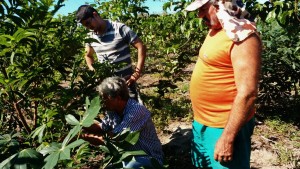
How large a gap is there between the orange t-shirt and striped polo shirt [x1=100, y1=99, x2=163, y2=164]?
17.6 inches

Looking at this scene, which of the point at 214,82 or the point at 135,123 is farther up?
the point at 214,82

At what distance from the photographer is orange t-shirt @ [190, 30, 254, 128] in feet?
5.90

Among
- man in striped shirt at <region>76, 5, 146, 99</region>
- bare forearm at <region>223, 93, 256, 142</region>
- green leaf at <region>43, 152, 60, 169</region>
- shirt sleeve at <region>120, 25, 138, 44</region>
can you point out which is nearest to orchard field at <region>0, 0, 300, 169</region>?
green leaf at <region>43, 152, 60, 169</region>

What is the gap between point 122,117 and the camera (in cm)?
243


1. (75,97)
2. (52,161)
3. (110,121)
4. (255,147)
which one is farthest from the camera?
(255,147)

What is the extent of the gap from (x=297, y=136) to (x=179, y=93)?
2329 mm

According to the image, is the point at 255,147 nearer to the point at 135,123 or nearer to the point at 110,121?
the point at 135,123

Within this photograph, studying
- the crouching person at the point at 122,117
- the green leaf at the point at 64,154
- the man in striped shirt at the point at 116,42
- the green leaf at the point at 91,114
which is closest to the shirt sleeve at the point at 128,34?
the man in striped shirt at the point at 116,42

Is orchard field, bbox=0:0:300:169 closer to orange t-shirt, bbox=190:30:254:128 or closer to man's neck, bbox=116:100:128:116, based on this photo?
man's neck, bbox=116:100:128:116

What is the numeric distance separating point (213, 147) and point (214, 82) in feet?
1.37

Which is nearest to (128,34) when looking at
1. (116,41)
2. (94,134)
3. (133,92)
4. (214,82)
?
(116,41)

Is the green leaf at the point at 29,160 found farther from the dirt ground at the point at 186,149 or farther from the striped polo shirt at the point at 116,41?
the dirt ground at the point at 186,149

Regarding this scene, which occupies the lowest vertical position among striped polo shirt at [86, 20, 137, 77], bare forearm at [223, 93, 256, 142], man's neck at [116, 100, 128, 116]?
man's neck at [116, 100, 128, 116]

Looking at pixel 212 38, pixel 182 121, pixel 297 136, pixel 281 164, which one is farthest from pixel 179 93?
pixel 212 38
